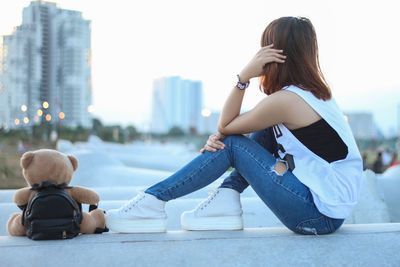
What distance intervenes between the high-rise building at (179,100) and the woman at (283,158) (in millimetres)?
67545

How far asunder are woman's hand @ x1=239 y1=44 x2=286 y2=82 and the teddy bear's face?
37.6 inches

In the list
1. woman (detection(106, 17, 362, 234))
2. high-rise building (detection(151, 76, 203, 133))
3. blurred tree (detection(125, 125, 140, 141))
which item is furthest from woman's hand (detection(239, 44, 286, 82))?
high-rise building (detection(151, 76, 203, 133))

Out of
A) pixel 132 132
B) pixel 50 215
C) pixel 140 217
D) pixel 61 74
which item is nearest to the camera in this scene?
pixel 50 215

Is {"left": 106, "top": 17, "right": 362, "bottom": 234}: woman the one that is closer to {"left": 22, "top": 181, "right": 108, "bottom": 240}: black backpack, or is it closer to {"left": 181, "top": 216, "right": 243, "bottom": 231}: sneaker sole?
{"left": 181, "top": 216, "right": 243, "bottom": 231}: sneaker sole

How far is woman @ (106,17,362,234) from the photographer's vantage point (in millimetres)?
1725

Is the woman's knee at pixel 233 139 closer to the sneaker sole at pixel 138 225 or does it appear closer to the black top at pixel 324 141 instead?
the black top at pixel 324 141

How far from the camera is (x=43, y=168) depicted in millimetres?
1854

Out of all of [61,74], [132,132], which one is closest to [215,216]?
[61,74]

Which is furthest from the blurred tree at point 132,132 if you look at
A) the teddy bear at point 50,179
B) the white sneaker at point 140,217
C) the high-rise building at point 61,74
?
the white sneaker at point 140,217

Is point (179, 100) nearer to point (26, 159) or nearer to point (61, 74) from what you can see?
point (61, 74)

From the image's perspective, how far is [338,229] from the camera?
1.84 metres

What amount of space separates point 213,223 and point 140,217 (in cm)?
34

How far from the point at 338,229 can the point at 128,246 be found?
97cm

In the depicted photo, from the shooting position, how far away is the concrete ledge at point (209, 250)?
1.45 m
